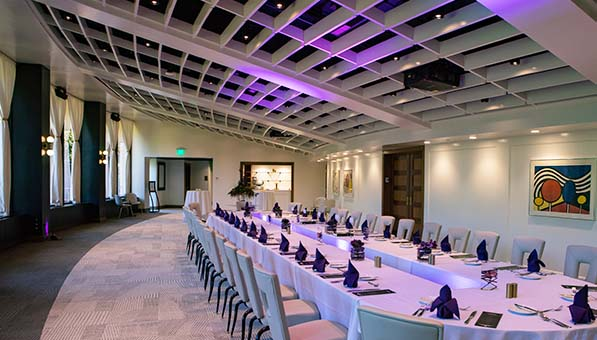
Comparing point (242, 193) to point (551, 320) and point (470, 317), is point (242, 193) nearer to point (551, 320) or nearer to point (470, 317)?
point (470, 317)

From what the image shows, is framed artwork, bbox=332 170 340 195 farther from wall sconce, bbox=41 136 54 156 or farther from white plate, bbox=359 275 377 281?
white plate, bbox=359 275 377 281

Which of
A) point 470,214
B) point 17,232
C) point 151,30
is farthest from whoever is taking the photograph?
point 17,232

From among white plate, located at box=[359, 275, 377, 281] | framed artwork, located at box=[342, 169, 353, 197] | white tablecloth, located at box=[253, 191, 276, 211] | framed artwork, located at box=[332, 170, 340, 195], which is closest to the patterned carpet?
white plate, located at box=[359, 275, 377, 281]

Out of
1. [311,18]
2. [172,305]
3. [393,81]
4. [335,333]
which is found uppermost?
[311,18]

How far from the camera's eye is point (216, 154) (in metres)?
19.4

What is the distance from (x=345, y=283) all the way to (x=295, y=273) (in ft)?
3.12

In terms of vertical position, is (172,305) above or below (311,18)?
→ below

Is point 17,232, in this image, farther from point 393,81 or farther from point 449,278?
point 449,278

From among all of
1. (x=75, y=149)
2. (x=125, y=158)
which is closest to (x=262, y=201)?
(x=75, y=149)

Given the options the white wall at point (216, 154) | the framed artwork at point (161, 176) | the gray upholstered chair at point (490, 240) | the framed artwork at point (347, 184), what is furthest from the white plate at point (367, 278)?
the framed artwork at point (161, 176)

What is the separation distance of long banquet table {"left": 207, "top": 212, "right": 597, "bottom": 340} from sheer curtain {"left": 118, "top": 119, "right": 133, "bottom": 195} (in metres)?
14.9

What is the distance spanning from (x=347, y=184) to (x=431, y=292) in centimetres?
1081

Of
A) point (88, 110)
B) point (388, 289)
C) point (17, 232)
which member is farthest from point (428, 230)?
point (88, 110)

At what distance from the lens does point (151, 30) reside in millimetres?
5906
